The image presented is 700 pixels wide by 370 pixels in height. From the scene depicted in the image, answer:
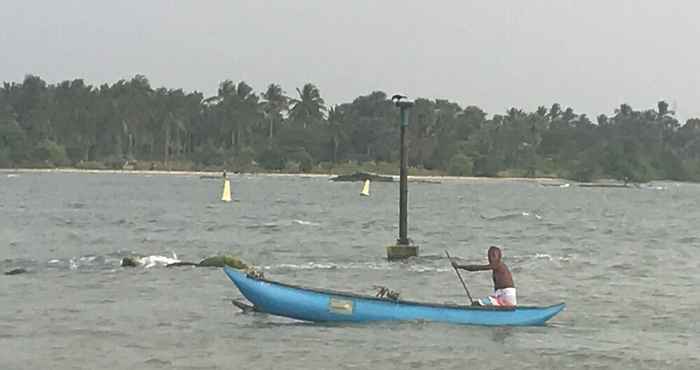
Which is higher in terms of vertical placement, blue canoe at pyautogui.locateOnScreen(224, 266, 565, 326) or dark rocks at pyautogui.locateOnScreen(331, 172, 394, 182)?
dark rocks at pyautogui.locateOnScreen(331, 172, 394, 182)

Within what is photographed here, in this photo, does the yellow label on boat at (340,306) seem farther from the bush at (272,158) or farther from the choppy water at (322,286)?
the bush at (272,158)

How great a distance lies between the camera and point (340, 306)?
23.6 m

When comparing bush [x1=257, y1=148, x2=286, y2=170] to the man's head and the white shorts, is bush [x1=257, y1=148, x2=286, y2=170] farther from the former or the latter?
the man's head

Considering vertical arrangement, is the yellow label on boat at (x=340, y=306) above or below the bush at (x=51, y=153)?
below

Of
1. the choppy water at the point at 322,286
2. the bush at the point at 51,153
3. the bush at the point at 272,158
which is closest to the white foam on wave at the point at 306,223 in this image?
the choppy water at the point at 322,286

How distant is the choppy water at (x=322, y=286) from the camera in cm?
2186

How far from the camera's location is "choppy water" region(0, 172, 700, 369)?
21.9 metres

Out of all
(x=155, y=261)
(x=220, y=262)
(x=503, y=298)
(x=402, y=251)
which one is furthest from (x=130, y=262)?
(x=503, y=298)

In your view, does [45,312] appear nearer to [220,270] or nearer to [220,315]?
[220,315]

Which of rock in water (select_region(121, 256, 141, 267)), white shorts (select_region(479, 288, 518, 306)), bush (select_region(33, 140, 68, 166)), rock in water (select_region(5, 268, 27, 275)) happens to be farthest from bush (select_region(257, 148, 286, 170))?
white shorts (select_region(479, 288, 518, 306))

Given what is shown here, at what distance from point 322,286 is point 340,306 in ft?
33.0

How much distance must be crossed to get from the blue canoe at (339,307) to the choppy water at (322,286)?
0.67ft

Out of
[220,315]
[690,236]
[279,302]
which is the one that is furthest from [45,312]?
[690,236]

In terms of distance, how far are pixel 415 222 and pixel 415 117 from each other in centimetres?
12620
